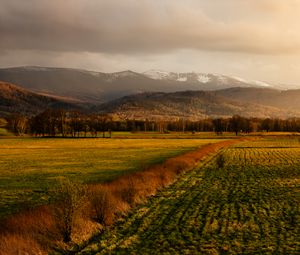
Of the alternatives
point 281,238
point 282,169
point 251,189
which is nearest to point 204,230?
point 281,238

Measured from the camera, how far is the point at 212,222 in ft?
80.6

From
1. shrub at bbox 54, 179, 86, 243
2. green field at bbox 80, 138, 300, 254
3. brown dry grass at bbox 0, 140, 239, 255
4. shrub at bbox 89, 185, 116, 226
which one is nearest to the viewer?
brown dry grass at bbox 0, 140, 239, 255

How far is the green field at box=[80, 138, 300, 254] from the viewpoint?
19.6 m

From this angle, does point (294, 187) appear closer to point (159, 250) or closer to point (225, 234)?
point (225, 234)

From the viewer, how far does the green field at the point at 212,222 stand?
19609 mm

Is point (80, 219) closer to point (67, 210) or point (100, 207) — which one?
point (67, 210)

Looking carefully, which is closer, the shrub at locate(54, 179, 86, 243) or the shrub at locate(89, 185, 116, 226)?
the shrub at locate(54, 179, 86, 243)

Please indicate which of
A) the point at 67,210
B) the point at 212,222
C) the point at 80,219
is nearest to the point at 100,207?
the point at 80,219

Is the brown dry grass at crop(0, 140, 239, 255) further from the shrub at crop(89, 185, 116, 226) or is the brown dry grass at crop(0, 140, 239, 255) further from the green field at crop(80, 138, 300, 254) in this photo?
the green field at crop(80, 138, 300, 254)

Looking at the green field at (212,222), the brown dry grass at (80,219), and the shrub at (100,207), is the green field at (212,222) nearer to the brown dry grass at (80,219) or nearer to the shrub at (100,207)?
the shrub at (100,207)

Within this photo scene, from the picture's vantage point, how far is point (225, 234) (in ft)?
71.6

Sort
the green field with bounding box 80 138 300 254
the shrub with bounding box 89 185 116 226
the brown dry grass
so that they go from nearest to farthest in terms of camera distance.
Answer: the brown dry grass
the green field with bounding box 80 138 300 254
the shrub with bounding box 89 185 116 226

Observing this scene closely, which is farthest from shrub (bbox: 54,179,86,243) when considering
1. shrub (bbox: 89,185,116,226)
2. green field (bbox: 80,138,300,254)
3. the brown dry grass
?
shrub (bbox: 89,185,116,226)

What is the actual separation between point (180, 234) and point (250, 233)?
13.7 ft
